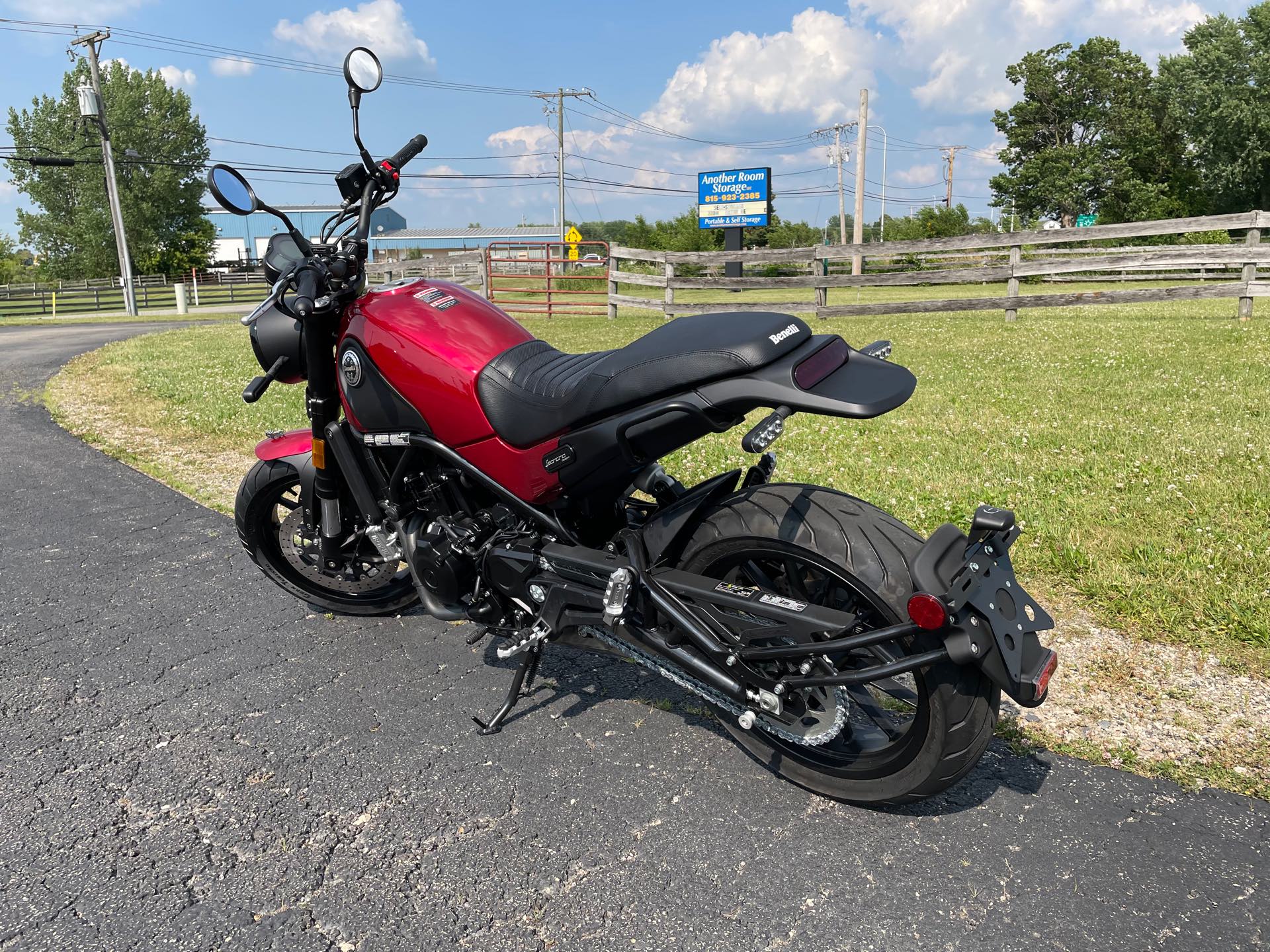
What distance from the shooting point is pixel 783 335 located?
224 cm

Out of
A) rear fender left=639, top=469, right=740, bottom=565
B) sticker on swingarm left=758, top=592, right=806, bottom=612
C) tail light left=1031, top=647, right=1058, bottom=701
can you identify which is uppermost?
rear fender left=639, top=469, right=740, bottom=565

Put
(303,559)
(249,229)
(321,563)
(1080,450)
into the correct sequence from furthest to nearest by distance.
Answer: (249,229), (1080,450), (303,559), (321,563)

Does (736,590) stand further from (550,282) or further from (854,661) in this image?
(550,282)

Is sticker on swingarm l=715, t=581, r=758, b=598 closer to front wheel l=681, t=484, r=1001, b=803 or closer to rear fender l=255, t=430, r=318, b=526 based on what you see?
front wheel l=681, t=484, r=1001, b=803

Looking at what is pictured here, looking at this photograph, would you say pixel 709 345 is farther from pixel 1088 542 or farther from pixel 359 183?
pixel 1088 542

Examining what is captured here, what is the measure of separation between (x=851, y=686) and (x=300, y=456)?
7.74ft

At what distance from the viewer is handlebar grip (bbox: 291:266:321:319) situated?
299 centimetres

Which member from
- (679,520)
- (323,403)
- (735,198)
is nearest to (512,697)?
(679,520)

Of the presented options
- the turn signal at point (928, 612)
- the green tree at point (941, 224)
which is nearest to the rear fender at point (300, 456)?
the turn signal at point (928, 612)

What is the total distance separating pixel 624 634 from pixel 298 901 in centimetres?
107

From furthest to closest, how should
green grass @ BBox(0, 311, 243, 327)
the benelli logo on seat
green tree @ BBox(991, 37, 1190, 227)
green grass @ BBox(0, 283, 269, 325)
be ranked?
green tree @ BBox(991, 37, 1190, 227) < green grass @ BBox(0, 283, 269, 325) < green grass @ BBox(0, 311, 243, 327) < the benelli logo on seat

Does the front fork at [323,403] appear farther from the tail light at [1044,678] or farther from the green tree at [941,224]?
the green tree at [941,224]

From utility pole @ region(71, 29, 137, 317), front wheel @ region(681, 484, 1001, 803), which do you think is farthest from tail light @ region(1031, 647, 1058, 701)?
utility pole @ region(71, 29, 137, 317)

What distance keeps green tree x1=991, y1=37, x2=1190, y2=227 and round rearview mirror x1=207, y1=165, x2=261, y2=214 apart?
50.7 m
